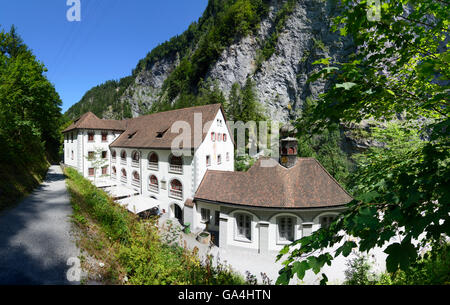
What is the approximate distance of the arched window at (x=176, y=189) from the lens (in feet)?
63.0

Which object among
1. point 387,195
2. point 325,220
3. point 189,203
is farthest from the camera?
point 189,203

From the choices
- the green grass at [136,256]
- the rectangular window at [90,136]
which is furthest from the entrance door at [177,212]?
the rectangular window at [90,136]

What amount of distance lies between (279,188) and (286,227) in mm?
2865

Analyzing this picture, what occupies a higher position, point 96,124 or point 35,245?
point 96,124

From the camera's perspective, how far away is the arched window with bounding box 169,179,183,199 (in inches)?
756

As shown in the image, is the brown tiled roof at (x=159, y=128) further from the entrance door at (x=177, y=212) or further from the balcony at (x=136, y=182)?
the entrance door at (x=177, y=212)

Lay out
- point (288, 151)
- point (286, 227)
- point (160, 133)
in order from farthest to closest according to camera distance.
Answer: point (160, 133), point (288, 151), point (286, 227)

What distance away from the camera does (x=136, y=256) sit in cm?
563

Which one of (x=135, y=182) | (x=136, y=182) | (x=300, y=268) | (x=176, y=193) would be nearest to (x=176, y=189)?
(x=176, y=193)

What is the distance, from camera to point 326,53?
4353 cm

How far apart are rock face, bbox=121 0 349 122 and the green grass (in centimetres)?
4240

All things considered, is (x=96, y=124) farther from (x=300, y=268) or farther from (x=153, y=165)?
(x=300, y=268)

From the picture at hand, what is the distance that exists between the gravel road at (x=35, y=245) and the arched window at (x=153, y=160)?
11348 millimetres
